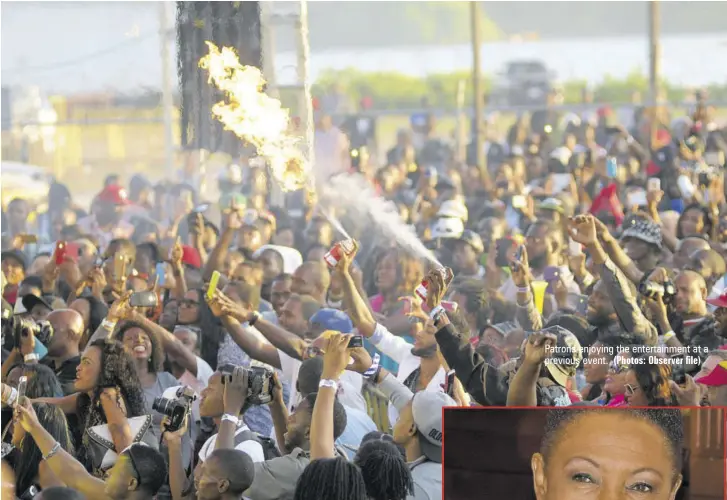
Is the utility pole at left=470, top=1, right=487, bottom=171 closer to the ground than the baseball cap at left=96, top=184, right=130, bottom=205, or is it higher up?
higher up

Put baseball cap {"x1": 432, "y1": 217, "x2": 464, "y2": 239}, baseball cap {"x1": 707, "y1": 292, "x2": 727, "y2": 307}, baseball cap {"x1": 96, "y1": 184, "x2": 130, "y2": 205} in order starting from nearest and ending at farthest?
1. baseball cap {"x1": 707, "y1": 292, "x2": 727, "y2": 307}
2. baseball cap {"x1": 432, "y1": 217, "x2": 464, "y2": 239}
3. baseball cap {"x1": 96, "y1": 184, "x2": 130, "y2": 205}

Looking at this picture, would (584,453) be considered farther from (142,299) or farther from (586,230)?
(142,299)

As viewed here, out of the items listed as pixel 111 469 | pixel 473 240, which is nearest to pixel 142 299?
pixel 111 469

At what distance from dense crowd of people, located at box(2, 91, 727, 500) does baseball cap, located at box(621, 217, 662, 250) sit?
0.06 feet

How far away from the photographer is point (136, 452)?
757 centimetres

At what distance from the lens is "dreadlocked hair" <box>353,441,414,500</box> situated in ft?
23.4

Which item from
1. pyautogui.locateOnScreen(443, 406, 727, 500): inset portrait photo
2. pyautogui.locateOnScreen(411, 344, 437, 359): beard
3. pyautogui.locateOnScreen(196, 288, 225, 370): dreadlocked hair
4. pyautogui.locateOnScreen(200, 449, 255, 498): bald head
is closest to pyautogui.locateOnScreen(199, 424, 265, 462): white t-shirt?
pyautogui.locateOnScreen(200, 449, 255, 498): bald head

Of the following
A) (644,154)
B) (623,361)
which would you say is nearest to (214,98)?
(623,361)

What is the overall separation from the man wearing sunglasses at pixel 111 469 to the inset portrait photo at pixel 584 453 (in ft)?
4.45

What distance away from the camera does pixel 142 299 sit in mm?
9500

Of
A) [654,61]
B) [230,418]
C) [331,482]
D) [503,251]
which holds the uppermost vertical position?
[654,61]

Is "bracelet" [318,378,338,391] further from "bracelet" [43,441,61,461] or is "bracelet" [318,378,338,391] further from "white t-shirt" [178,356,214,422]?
"white t-shirt" [178,356,214,422]

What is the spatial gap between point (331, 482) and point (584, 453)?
111 centimetres

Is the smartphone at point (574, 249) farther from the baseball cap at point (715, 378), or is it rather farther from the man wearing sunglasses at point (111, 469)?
the man wearing sunglasses at point (111, 469)
